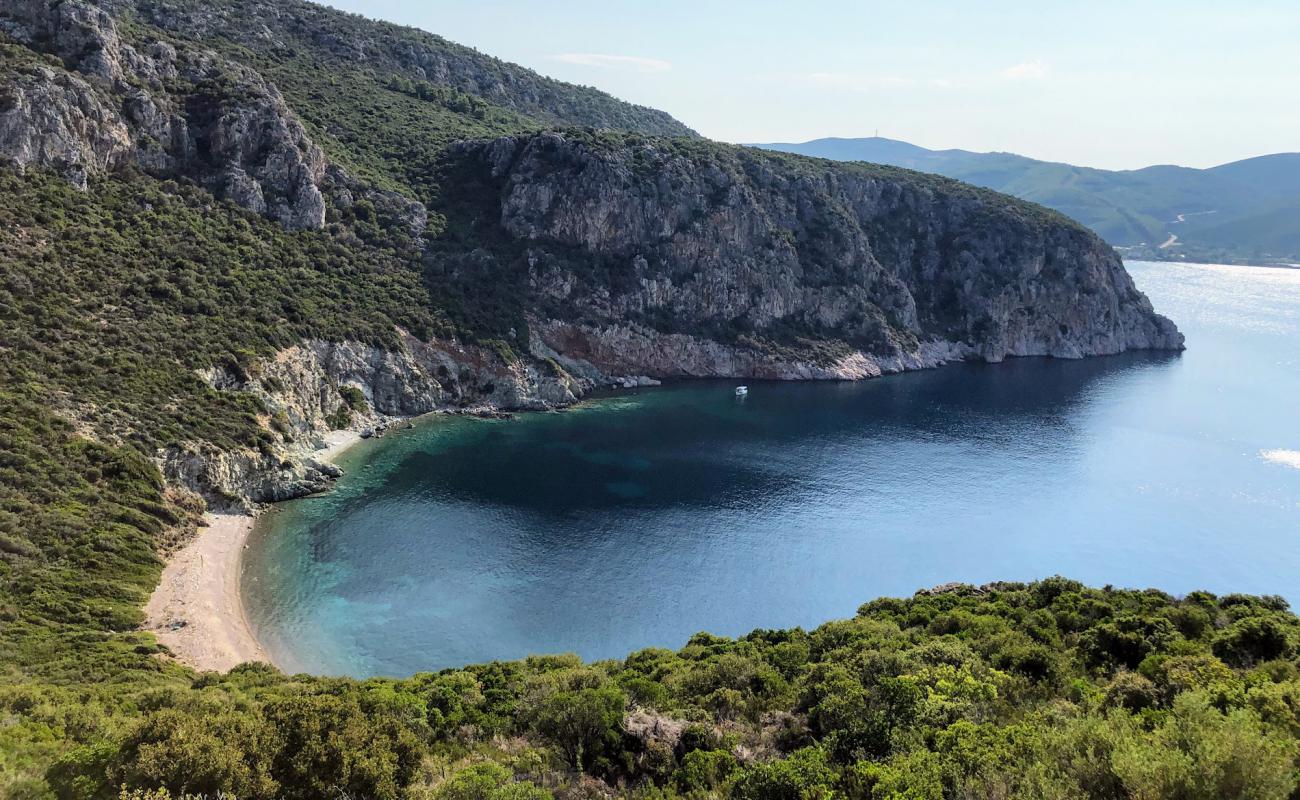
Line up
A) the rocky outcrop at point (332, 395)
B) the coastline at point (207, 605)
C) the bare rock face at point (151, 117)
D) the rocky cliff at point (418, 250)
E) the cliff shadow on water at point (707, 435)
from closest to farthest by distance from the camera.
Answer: the coastline at point (207, 605) < the rocky outcrop at point (332, 395) < the rocky cliff at point (418, 250) < the cliff shadow on water at point (707, 435) < the bare rock face at point (151, 117)

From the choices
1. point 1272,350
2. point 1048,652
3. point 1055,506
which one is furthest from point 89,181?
point 1272,350

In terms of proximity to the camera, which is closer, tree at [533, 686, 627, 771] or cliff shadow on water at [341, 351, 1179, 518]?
tree at [533, 686, 627, 771]

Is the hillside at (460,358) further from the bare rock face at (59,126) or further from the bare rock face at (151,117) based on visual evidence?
the bare rock face at (151,117)

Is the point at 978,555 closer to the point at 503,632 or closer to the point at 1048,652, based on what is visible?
the point at 1048,652

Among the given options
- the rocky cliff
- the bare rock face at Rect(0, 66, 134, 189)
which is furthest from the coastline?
the bare rock face at Rect(0, 66, 134, 189)

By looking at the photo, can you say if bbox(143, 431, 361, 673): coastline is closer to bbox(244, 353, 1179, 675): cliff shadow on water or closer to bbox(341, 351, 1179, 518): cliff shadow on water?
bbox(244, 353, 1179, 675): cliff shadow on water

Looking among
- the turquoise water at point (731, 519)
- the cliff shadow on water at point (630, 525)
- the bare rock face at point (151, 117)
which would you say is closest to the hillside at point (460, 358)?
the bare rock face at point (151, 117)
